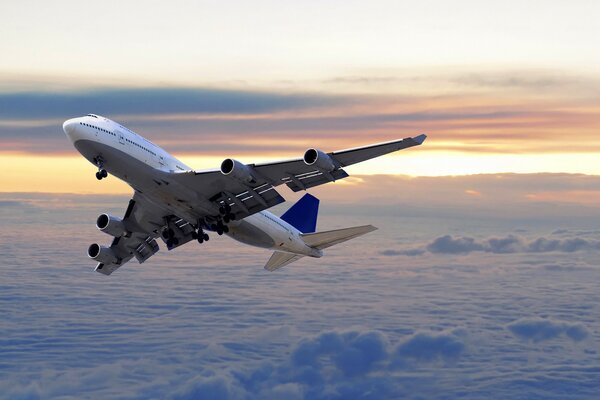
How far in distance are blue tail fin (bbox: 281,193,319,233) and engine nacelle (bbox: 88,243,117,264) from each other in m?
17.5

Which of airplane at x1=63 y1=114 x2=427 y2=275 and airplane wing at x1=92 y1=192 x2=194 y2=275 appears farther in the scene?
airplane wing at x1=92 y1=192 x2=194 y2=275

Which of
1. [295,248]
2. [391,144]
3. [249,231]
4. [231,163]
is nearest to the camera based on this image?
[391,144]

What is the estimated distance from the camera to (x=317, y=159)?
5138 cm

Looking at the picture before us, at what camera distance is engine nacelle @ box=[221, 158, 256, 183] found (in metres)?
55.3

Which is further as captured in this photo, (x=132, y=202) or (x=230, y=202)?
(x=132, y=202)

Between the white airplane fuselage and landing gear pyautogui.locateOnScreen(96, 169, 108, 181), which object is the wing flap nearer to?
the white airplane fuselage

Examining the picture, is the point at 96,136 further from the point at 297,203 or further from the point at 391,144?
the point at 297,203

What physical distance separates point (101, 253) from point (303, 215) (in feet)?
67.5

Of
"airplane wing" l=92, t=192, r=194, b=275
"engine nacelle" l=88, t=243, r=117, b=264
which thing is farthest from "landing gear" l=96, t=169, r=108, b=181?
"engine nacelle" l=88, t=243, r=117, b=264

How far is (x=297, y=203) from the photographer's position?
79.8 m

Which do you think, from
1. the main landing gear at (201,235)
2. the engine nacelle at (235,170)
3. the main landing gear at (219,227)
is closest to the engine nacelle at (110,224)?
the main landing gear at (201,235)

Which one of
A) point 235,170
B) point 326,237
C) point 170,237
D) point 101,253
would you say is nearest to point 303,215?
point 326,237

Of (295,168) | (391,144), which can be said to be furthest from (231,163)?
(391,144)

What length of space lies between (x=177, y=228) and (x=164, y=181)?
45.7ft
